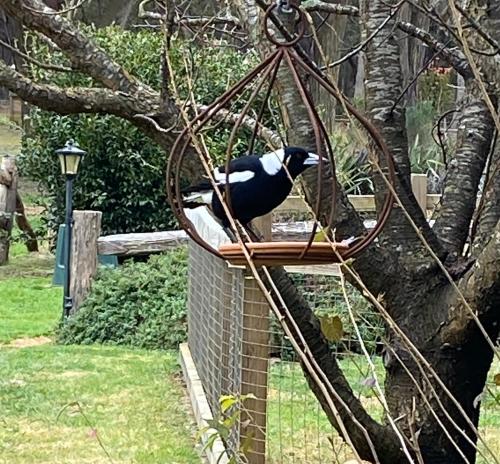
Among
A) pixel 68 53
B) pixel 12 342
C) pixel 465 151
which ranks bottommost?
pixel 12 342

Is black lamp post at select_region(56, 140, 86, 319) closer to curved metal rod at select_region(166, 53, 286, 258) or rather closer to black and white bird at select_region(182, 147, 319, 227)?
black and white bird at select_region(182, 147, 319, 227)

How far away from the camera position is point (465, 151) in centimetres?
341

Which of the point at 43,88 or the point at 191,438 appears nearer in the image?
the point at 43,88

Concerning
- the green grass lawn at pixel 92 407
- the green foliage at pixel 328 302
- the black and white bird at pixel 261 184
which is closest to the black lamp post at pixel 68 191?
the green grass lawn at pixel 92 407

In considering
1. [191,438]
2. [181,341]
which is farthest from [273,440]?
[181,341]

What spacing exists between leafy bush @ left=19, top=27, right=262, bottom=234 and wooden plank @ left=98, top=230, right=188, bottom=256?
1631 millimetres

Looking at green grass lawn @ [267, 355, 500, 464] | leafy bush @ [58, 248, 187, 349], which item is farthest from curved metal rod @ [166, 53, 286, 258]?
leafy bush @ [58, 248, 187, 349]

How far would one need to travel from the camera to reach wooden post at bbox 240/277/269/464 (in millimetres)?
4234

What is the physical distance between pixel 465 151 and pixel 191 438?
2918 mm

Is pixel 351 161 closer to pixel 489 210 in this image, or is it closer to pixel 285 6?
pixel 489 210

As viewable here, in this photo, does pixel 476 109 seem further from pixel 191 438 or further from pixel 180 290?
pixel 180 290

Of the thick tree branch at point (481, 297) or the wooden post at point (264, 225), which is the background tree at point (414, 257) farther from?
the wooden post at point (264, 225)

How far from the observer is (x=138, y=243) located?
10430 mm

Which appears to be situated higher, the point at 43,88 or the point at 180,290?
the point at 43,88
